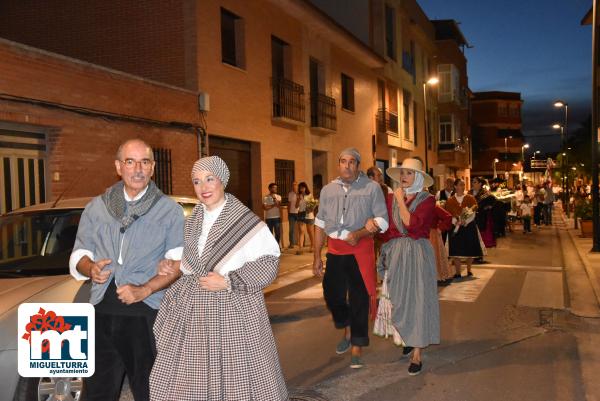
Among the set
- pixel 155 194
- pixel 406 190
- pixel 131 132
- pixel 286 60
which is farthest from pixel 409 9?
pixel 155 194

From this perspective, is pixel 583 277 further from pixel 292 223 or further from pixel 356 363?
pixel 292 223

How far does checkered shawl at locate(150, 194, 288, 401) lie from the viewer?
3.08 metres

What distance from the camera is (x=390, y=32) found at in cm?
2875

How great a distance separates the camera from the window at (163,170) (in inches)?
489

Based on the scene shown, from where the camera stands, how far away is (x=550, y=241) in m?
18.3

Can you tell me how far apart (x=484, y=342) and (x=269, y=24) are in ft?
41.7

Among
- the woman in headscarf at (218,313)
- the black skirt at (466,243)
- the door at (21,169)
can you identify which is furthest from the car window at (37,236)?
the black skirt at (466,243)

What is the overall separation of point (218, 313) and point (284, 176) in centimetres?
1503

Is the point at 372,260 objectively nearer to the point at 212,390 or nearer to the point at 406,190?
the point at 406,190

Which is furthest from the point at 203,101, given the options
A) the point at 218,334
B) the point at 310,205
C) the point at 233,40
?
the point at 218,334

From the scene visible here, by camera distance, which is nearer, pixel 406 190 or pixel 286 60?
pixel 406 190

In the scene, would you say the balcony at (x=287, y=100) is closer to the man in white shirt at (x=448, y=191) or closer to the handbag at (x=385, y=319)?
the man in white shirt at (x=448, y=191)

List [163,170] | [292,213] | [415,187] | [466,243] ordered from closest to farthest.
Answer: [415,187] < [466,243] < [163,170] < [292,213]

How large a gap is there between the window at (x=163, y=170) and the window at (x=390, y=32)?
1750cm
